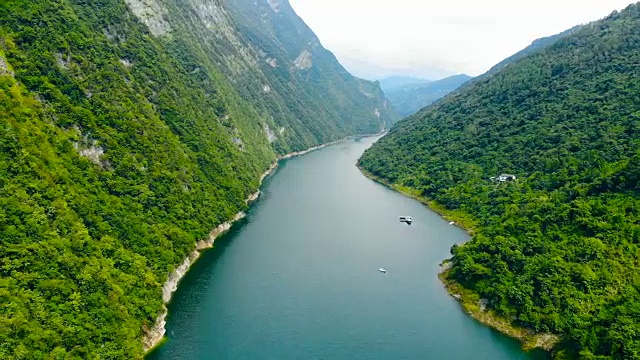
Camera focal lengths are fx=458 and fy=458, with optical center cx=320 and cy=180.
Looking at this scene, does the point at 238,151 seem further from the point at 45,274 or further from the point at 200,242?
the point at 45,274

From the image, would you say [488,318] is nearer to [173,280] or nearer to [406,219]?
[173,280]

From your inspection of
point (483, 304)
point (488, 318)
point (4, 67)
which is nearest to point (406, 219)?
point (483, 304)

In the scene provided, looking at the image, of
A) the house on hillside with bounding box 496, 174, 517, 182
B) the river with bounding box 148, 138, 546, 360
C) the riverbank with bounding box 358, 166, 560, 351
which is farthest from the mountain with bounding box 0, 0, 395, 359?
the house on hillside with bounding box 496, 174, 517, 182

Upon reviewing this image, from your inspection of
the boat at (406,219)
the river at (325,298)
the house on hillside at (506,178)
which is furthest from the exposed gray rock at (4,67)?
the house on hillside at (506,178)

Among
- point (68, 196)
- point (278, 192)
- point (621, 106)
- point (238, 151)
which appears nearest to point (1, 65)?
point (68, 196)

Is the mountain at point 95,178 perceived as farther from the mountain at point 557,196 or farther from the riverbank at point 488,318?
the mountain at point 557,196

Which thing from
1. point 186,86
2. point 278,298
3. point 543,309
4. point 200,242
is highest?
point 186,86
